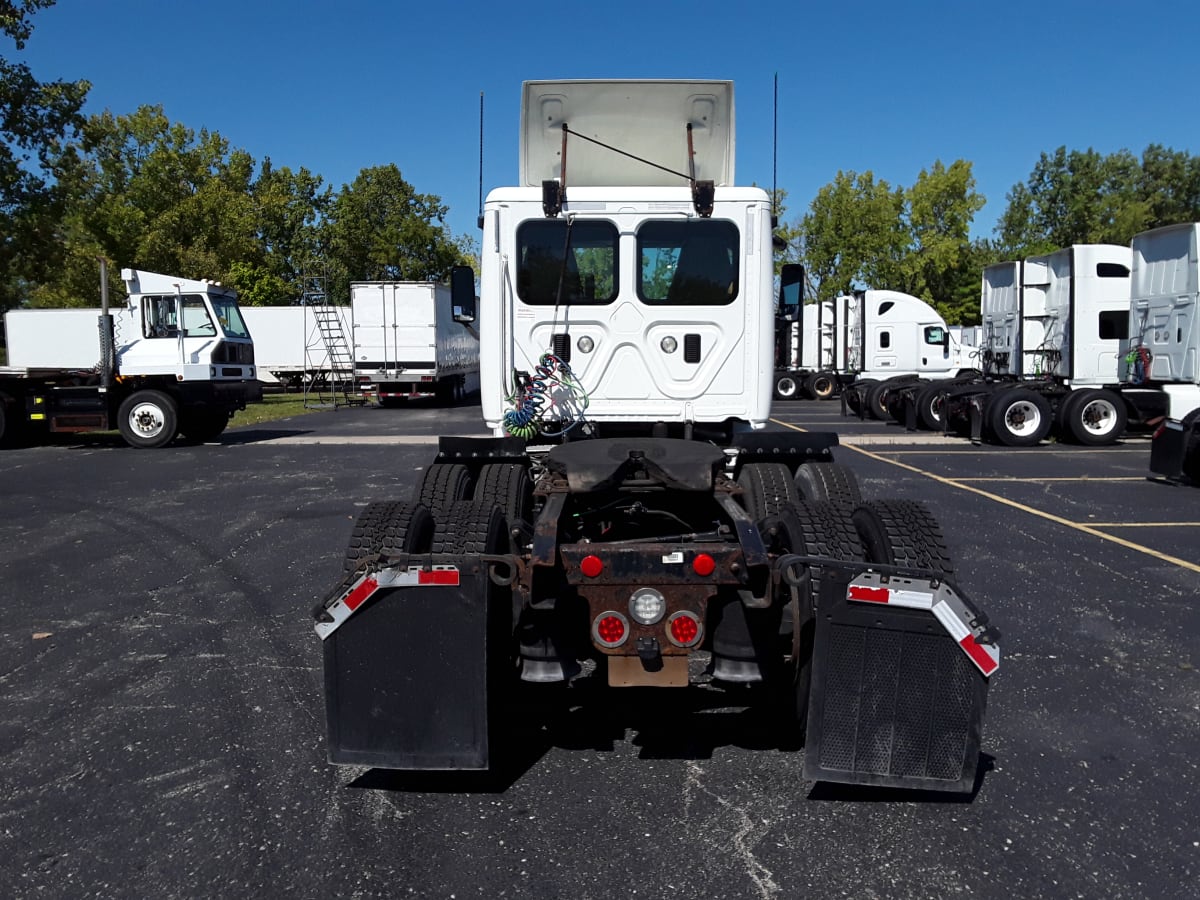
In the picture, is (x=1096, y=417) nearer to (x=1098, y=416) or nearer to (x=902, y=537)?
(x=1098, y=416)

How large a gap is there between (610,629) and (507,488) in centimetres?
227

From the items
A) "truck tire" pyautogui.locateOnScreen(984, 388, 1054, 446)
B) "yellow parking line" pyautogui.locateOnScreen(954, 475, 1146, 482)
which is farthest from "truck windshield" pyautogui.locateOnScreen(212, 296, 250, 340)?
"truck tire" pyautogui.locateOnScreen(984, 388, 1054, 446)

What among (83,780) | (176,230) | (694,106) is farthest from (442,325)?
(83,780)

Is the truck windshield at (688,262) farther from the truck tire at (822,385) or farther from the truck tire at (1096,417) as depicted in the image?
the truck tire at (822,385)

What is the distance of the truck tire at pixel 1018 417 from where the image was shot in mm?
18281

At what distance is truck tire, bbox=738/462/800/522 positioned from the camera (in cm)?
596

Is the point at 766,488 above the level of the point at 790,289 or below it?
below

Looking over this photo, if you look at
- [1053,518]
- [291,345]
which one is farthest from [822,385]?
[1053,518]

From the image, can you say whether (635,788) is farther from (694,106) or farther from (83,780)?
(694,106)

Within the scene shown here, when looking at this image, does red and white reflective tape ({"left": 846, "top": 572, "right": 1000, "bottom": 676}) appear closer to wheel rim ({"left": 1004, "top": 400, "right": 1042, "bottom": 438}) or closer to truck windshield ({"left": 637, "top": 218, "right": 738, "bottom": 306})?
truck windshield ({"left": 637, "top": 218, "right": 738, "bottom": 306})

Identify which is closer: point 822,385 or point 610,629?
point 610,629

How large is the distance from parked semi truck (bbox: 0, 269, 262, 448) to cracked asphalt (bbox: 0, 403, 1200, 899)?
11344 mm

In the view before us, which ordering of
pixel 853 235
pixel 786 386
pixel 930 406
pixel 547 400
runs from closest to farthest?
pixel 547 400 → pixel 930 406 → pixel 786 386 → pixel 853 235

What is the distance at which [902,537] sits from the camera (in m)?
4.10
